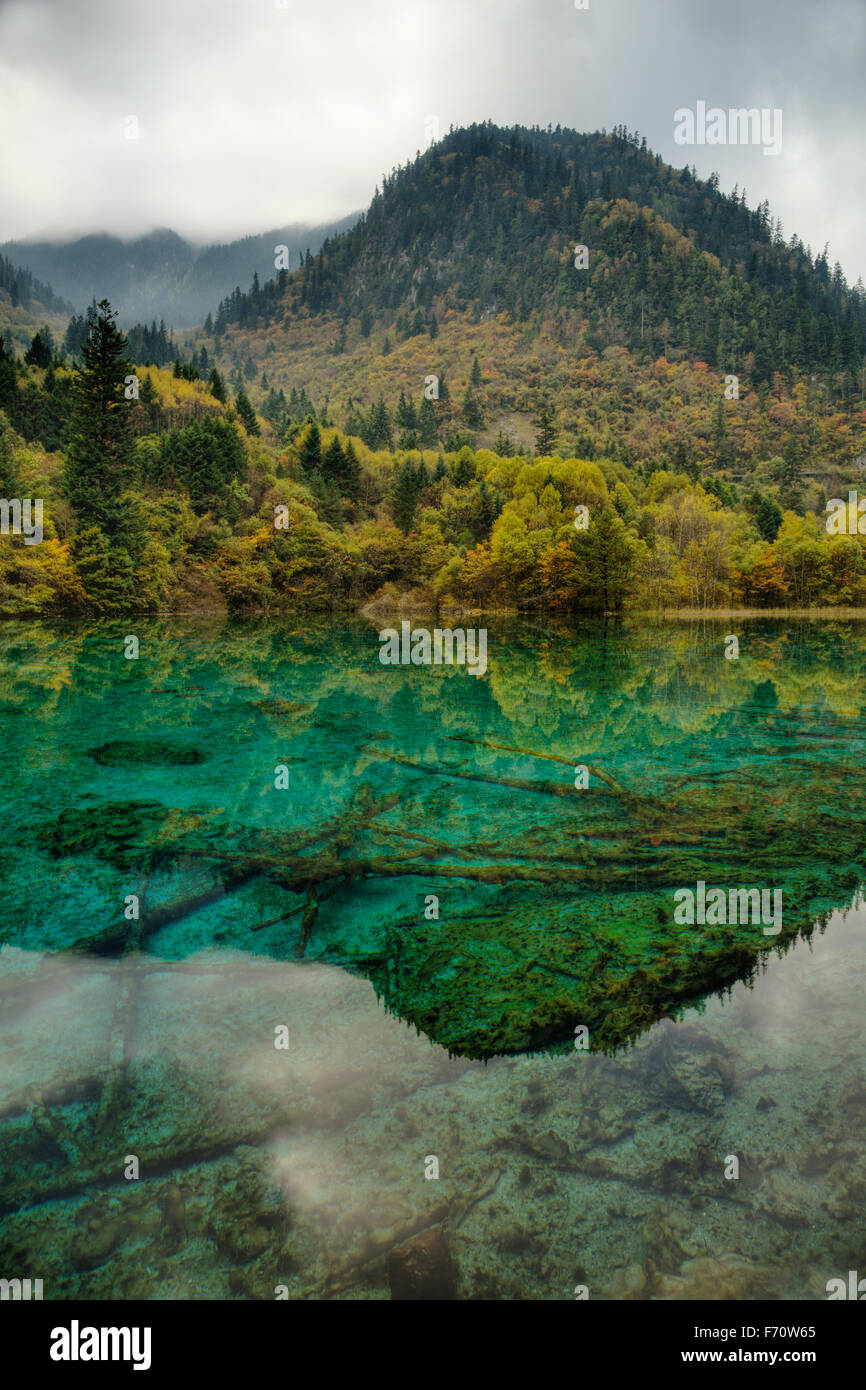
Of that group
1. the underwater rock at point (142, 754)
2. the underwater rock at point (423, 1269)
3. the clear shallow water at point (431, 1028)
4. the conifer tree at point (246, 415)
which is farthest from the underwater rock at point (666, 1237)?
the conifer tree at point (246, 415)

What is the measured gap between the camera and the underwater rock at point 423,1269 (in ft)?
10.8

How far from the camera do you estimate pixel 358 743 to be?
49.6ft

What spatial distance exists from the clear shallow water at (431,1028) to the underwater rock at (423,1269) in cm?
3

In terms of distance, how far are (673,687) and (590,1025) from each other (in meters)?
18.2

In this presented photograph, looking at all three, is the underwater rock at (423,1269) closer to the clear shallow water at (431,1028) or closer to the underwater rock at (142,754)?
the clear shallow water at (431,1028)

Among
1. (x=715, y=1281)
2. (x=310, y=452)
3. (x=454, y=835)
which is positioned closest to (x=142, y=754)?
(x=454, y=835)

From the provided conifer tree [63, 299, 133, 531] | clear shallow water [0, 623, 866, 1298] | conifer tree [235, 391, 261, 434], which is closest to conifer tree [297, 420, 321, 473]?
conifer tree [235, 391, 261, 434]

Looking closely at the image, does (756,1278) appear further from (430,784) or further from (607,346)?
(607,346)

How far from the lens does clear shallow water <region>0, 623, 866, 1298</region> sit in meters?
3.59

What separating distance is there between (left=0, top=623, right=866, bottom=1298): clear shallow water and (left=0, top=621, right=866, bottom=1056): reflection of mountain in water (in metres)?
0.06

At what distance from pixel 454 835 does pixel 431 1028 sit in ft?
13.5

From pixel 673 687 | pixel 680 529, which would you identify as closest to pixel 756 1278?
pixel 673 687

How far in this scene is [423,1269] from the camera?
3428 millimetres

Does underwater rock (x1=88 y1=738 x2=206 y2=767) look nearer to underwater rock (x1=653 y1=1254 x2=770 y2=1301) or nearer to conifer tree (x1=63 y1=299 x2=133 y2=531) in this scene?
underwater rock (x1=653 y1=1254 x2=770 y2=1301)
